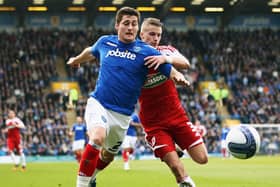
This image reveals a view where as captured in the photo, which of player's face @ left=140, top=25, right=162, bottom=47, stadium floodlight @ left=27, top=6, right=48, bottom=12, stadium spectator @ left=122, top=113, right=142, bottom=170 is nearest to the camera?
player's face @ left=140, top=25, right=162, bottom=47

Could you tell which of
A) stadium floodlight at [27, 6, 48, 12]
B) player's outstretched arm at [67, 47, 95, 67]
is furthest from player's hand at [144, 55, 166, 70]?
stadium floodlight at [27, 6, 48, 12]

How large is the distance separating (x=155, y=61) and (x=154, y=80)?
0.85 meters

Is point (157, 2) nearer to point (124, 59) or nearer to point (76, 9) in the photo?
point (76, 9)

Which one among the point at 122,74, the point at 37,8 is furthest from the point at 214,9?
the point at 122,74

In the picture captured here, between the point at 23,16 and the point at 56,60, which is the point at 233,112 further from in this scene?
the point at 23,16

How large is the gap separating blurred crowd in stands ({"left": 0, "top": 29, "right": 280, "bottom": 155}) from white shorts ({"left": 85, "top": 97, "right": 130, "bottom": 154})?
29.7 meters

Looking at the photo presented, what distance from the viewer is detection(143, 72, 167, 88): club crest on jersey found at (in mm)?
9273

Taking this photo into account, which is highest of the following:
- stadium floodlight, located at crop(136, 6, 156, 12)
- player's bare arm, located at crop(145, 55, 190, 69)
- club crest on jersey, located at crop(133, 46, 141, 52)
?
club crest on jersey, located at crop(133, 46, 141, 52)

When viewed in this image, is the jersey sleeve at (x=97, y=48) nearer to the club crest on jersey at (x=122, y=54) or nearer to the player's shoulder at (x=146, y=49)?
the club crest on jersey at (x=122, y=54)

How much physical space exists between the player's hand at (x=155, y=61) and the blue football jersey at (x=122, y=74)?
0.33ft

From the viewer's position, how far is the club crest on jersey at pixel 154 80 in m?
9.27

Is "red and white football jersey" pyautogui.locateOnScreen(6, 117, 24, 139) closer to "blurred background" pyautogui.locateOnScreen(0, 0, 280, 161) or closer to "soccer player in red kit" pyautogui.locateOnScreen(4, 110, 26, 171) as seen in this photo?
"soccer player in red kit" pyautogui.locateOnScreen(4, 110, 26, 171)

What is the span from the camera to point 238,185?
1540 cm

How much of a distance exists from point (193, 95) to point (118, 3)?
390 inches
